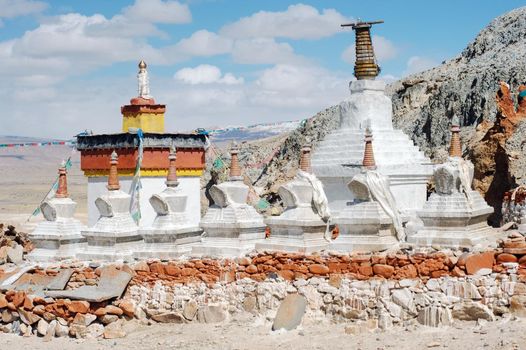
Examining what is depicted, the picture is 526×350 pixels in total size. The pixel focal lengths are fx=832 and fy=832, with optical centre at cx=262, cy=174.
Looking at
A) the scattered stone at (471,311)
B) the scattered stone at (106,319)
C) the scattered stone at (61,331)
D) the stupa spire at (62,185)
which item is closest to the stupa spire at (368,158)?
the scattered stone at (471,311)

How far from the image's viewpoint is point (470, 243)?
39.9ft

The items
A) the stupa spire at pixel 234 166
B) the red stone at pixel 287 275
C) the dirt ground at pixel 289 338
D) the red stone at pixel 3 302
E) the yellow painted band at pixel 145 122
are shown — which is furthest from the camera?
the yellow painted band at pixel 145 122

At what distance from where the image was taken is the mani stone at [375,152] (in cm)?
1581

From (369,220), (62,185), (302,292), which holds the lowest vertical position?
(302,292)

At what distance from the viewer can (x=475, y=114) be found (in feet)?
115

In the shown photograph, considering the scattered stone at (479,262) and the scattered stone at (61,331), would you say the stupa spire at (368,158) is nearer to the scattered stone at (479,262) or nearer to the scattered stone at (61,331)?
the scattered stone at (479,262)

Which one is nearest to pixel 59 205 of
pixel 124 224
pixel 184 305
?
pixel 124 224

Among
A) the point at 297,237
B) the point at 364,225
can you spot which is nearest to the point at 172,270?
the point at 297,237

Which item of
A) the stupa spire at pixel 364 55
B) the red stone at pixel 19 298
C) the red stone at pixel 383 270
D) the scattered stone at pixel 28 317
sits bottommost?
the scattered stone at pixel 28 317

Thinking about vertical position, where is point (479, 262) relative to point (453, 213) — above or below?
below

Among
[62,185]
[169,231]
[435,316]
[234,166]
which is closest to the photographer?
[435,316]

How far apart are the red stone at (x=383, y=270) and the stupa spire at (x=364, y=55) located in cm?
559

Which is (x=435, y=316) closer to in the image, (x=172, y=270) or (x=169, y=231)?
(x=172, y=270)

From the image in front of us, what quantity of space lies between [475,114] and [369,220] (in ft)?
76.7
